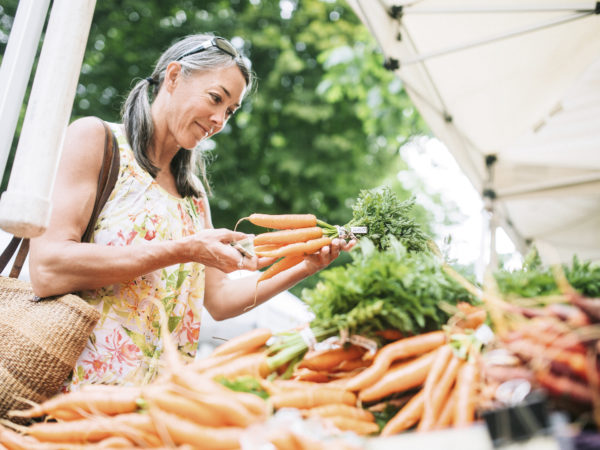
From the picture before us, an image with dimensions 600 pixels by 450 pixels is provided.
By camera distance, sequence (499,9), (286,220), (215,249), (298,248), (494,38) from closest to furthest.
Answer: (215,249) < (298,248) < (286,220) < (499,9) < (494,38)

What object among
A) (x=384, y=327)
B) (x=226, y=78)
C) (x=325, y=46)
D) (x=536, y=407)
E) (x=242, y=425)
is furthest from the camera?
(x=325, y=46)

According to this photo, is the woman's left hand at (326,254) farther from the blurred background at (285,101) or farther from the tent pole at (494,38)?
the blurred background at (285,101)

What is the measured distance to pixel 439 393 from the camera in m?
1.24

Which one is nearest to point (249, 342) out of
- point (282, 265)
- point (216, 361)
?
point (216, 361)

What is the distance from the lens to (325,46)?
9.02 meters

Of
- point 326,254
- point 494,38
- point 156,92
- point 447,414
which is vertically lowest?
point 447,414

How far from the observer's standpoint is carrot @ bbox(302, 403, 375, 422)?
1.22 m

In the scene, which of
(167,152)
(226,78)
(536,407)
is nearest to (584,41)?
(226,78)

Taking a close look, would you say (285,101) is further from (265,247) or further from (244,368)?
(244,368)

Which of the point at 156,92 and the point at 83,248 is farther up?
the point at 156,92

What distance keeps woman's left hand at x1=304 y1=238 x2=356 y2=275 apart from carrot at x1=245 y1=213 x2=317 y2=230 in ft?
0.42

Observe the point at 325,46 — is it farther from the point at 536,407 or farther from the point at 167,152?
the point at 536,407

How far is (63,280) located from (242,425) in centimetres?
79

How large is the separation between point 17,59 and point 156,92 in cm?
58
